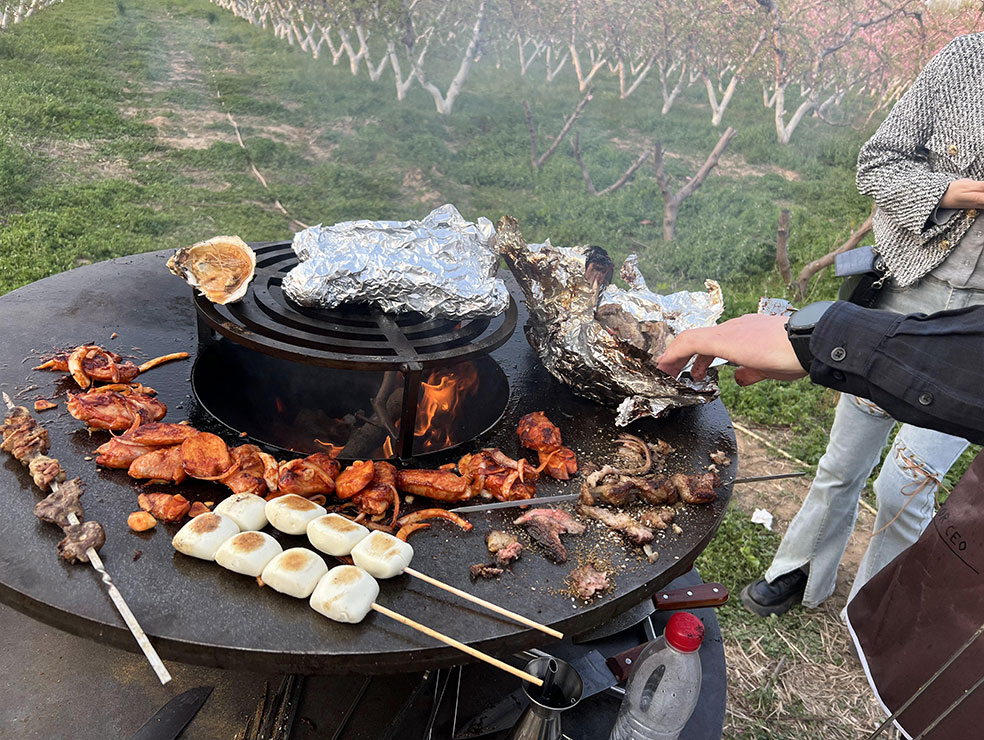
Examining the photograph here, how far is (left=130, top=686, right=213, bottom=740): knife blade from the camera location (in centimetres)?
237

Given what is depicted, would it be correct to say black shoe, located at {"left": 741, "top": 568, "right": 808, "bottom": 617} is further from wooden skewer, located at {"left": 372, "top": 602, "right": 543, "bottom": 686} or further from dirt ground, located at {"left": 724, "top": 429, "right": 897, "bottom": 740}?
wooden skewer, located at {"left": 372, "top": 602, "right": 543, "bottom": 686}

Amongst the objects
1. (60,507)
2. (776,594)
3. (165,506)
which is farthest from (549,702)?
(776,594)

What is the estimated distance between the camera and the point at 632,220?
1134 cm

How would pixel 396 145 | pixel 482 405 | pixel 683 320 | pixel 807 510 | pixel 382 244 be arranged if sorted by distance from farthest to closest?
pixel 396 145 → pixel 807 510 → pixel 482 405 → pixel 683 320 → pixel 382 244

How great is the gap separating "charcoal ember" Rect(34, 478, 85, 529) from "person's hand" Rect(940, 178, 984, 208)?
379cm

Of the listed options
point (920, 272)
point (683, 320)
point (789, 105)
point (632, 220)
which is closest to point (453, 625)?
point (683, 320)

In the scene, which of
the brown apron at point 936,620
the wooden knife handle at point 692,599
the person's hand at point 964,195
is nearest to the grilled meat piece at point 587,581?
the wooden knife handle at point 692,599

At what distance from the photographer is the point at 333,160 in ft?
37.9

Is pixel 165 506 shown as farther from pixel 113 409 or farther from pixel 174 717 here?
pixel 174 717

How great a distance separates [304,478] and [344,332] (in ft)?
2.06

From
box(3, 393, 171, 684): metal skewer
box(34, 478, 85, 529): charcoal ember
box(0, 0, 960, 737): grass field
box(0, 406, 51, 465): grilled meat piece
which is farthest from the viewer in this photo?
box(0, 0, 960, 737): grass field

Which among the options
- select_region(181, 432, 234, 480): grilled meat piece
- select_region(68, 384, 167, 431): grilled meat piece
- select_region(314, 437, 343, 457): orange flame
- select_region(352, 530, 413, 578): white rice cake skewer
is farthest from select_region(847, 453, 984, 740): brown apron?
select_region(68, 384, 167, 431): grilled meat piece

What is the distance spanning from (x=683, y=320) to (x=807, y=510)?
73.9 inches

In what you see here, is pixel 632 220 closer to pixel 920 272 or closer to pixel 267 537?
pixel 920 272
